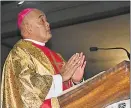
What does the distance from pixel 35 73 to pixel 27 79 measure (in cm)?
6

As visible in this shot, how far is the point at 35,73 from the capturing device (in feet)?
6.10

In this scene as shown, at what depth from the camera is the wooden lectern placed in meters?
1.55

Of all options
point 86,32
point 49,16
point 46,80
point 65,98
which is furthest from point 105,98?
point 86,32

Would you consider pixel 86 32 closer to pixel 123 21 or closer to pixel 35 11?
pixel 123 21

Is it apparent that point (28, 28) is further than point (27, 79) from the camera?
Yes

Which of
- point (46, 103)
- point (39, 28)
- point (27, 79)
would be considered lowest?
point (46, 103)

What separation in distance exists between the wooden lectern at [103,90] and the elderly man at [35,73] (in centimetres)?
17

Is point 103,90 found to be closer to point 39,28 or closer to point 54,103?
point 54,103

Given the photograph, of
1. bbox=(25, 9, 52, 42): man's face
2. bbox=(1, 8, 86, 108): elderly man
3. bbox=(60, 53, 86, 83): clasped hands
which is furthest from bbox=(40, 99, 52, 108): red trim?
bbox=(25, 9, 52, 42): man's face

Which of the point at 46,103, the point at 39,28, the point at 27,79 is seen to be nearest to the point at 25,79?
the point at 27,79

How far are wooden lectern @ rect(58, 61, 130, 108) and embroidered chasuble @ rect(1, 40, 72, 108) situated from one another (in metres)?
0.17

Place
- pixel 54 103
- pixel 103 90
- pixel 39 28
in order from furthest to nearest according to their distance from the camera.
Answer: pixel 39 28, pixel 54 103, pixel 103 90

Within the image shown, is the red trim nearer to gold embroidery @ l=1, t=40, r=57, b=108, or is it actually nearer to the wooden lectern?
gold embroidery @ l=1, t=40, r=57, b=108

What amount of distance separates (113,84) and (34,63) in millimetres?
524
